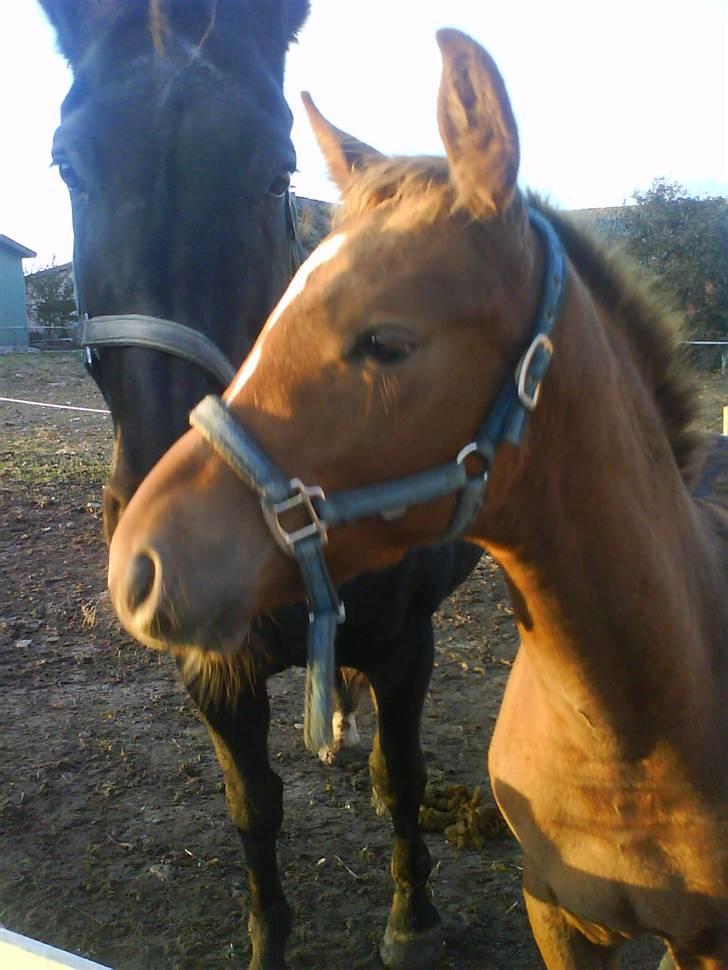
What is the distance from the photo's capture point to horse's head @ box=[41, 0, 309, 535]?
204 centimetres

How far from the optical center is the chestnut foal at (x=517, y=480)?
4.26 feet

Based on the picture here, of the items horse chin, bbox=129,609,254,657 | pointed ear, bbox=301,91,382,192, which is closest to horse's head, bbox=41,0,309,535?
pointed ear, bbox=301,91,382,192

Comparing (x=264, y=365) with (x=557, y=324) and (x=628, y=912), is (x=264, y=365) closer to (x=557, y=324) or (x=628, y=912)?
(x=557, y=324)

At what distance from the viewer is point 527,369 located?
1372mm

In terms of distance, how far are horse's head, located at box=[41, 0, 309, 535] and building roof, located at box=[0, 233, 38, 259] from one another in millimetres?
29760

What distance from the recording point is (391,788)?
285cm

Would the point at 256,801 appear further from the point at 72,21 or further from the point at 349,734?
the point at 72,21

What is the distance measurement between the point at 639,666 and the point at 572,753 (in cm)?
28

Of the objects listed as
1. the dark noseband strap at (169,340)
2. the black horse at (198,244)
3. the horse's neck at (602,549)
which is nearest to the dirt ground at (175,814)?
the black horse at (198,244)

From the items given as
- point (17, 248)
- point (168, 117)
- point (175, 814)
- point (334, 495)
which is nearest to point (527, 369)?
point (334, 495)

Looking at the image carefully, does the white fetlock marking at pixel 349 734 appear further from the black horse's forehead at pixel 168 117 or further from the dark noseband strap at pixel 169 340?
the black horse's forehead at pixel 168 117

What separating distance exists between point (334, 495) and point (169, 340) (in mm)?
838

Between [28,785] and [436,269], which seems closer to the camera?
[436,269]

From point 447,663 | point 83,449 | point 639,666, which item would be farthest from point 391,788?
point 83,449
